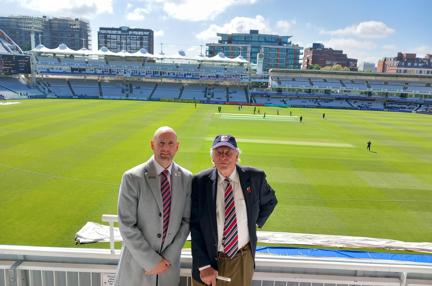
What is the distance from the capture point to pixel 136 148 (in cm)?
1931

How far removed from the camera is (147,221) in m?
2.78

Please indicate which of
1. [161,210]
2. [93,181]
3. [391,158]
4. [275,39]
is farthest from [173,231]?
[275,39]

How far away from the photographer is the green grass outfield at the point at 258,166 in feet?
33.1

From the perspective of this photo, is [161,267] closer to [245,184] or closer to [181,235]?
[181,235]

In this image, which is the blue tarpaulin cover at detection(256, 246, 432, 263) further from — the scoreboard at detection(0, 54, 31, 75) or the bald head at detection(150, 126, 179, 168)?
the scoreboard at detection(0, 54, 31, 75)

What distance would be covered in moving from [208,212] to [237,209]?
0.83 ft

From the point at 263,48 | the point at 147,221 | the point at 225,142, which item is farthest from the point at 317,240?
the point at 263,48

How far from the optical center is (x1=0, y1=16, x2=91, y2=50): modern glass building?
131 metres

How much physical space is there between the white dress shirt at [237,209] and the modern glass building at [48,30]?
147 meters

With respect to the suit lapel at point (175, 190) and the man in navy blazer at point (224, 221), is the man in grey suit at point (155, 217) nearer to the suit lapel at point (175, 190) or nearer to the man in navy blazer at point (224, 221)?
the suit lapel at point (175, 190)

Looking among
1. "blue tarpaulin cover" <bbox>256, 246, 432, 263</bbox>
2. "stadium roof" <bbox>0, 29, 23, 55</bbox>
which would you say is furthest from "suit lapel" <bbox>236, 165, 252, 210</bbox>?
"stadium roof" <bbox>0, 29, 23, 55</bbox>

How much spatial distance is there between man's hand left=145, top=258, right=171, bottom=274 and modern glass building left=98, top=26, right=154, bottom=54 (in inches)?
6595

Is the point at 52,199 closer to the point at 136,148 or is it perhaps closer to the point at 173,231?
the point at 136,148

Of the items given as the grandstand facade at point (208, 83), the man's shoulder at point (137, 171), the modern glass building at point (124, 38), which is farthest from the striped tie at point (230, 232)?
the modern glass building at point (124, 38)
